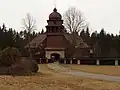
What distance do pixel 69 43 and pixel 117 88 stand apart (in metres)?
61.8

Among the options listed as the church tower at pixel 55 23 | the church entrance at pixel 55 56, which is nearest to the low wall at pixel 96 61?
the church entrance at pixel 55 56

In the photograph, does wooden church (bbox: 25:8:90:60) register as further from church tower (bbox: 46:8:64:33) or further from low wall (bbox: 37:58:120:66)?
low wall (bbox: 37:58:120:66)

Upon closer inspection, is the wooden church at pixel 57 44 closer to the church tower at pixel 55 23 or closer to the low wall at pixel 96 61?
the church tower at pixel 55 23

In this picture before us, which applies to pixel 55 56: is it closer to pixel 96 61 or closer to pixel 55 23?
pixel 55 23

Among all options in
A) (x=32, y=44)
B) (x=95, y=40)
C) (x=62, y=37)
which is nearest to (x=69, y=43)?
(x=62, y=37)

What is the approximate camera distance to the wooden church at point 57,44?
252ft

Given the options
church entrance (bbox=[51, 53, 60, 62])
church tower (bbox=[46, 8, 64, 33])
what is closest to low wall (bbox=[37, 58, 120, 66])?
church entrance (bbox=[51, 53, 60, 62])

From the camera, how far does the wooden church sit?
252 ft

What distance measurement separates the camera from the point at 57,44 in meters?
77.9

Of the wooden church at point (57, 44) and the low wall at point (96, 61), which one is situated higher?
the wooden church at point (57, 44)

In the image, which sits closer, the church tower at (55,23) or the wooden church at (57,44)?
the wooden church at (57,44)

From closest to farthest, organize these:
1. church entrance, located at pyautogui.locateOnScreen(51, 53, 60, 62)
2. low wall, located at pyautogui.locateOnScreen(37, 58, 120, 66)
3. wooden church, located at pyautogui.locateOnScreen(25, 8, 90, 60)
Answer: low wall, located at pyautogui.locateOnScreen(37, 58, 120, 66) < wooden church, located at pyautogui.locateOnScreen(25, 8, 90, 60) < church entrance, located at pyautogui.locateOnScreen(51, 53, 60, 62)

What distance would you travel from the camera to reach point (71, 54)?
250 feet

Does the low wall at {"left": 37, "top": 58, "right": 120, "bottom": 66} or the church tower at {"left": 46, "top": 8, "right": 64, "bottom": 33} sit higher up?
the church tower at {"left": 46, "top": 8, "right": 64, "bottom": 33}
